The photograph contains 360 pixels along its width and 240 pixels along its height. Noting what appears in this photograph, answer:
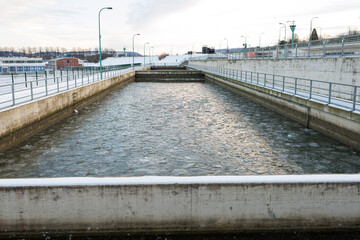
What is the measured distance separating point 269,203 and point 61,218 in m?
4.32

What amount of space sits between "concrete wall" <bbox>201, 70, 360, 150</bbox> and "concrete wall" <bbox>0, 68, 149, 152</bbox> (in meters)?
13.8

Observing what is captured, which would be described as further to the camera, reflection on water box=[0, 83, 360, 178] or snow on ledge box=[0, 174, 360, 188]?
reflection on water box=[0, 83, 360, 178]

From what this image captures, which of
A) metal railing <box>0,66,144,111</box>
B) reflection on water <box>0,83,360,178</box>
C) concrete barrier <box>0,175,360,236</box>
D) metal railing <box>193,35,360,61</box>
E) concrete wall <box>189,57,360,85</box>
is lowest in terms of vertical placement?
reflection on water <box>0,83,360,178</box>

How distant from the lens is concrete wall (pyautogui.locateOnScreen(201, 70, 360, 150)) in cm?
1332

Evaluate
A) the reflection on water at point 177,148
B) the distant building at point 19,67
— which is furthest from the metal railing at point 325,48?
the distant building at point 19,67

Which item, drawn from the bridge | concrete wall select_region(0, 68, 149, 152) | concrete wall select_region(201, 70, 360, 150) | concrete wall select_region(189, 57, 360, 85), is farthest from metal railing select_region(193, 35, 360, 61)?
concrete wall select_region(0, 68, 149, 152)

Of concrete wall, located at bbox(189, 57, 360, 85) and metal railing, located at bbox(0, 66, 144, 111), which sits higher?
concrete wall, located at bbox(189, 57, 360, 85)

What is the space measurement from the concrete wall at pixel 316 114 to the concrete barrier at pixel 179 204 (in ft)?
23.5

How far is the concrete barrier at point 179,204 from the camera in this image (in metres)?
6.69

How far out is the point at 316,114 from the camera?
16.3 metres

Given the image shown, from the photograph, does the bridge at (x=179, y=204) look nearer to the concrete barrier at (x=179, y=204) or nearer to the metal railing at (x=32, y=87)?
the concrete barrier at (x=179, y=204)

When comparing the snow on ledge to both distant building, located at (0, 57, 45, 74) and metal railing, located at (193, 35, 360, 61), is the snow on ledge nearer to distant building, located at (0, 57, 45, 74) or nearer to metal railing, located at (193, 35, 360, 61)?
metal railing, located at (193, 35, 360, 61)

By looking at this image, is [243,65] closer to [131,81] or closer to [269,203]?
[131,81]

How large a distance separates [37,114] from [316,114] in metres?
13.9
